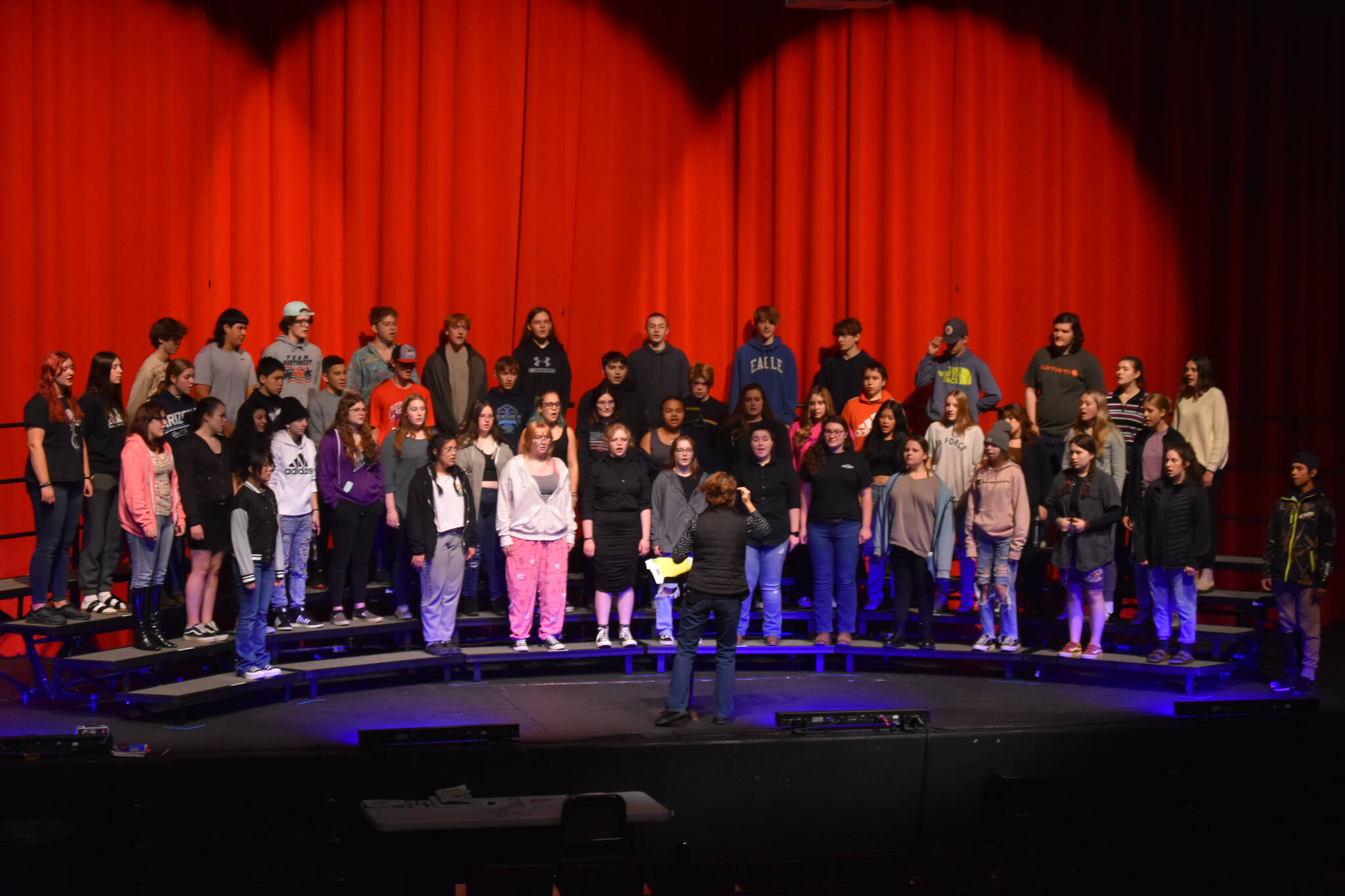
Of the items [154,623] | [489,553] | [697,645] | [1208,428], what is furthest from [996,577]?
[154,623]

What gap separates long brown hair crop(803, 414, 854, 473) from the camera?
27.5 feet

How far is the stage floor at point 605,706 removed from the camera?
6.61 metres

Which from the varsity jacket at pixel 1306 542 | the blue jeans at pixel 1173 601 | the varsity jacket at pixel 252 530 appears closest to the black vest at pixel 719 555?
the varsity jacket at pixel 252 530

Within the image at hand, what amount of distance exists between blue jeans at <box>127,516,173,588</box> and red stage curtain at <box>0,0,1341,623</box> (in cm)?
238

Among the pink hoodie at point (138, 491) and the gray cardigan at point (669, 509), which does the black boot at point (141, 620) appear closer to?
the pink hoodie at point (138, 491)

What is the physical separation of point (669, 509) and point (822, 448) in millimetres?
1088

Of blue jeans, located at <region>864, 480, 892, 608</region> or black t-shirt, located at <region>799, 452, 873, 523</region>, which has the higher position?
black t-shirt, located at <region>799, 452, 873, 523</region>

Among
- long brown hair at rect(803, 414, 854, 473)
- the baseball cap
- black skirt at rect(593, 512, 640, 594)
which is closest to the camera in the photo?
black skirt at rect(593, 512, 640, 594)

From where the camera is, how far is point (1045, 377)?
9.23 metres

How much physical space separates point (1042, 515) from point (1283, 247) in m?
3.92

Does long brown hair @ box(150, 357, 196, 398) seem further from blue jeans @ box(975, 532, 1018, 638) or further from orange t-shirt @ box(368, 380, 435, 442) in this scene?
blue jeans @ box(975, 532, 1018, 638)

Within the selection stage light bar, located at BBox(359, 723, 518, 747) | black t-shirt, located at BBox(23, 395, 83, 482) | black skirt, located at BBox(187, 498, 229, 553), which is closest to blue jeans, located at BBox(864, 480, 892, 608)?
stage light bar, located at BBox(359, 723, 518, 747)

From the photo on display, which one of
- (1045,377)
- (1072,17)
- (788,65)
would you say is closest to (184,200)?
(788,65)

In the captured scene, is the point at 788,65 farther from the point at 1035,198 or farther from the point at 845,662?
the point at 845,662
